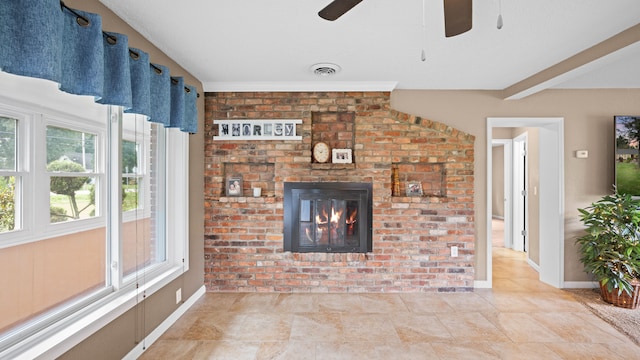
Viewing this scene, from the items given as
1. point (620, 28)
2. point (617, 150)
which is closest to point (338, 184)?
point (620, 28)

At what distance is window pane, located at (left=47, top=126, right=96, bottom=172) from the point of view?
163 cm

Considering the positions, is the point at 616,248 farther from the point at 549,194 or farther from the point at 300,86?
the point at 300,86

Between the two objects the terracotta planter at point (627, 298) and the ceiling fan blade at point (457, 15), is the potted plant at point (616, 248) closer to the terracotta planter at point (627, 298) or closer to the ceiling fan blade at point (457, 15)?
the terracotta planter at point (627, 298)

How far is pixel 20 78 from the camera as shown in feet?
4.71

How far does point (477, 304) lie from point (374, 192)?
1.51 meters

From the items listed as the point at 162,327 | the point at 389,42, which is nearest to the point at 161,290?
the point at 162,327

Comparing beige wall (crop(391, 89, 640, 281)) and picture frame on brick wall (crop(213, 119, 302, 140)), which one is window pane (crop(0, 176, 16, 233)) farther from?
beige wall (crop(391, 89, 640, 281))

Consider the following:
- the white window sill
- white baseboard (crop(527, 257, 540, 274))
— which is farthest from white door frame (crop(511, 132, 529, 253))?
the white window sill

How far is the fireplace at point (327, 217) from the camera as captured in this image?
10.8 ft

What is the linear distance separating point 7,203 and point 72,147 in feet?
1.61

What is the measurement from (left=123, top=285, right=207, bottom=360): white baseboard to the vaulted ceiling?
7.34 ft

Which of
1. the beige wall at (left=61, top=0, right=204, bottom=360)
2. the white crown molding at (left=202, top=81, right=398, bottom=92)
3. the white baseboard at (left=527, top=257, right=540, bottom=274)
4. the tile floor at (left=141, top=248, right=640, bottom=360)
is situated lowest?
the tile floor at (left=141, top=248, right=640, bottom=360)

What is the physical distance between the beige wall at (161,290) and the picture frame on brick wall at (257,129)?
26cm

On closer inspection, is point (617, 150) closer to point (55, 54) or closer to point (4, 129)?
point (55, 54)
